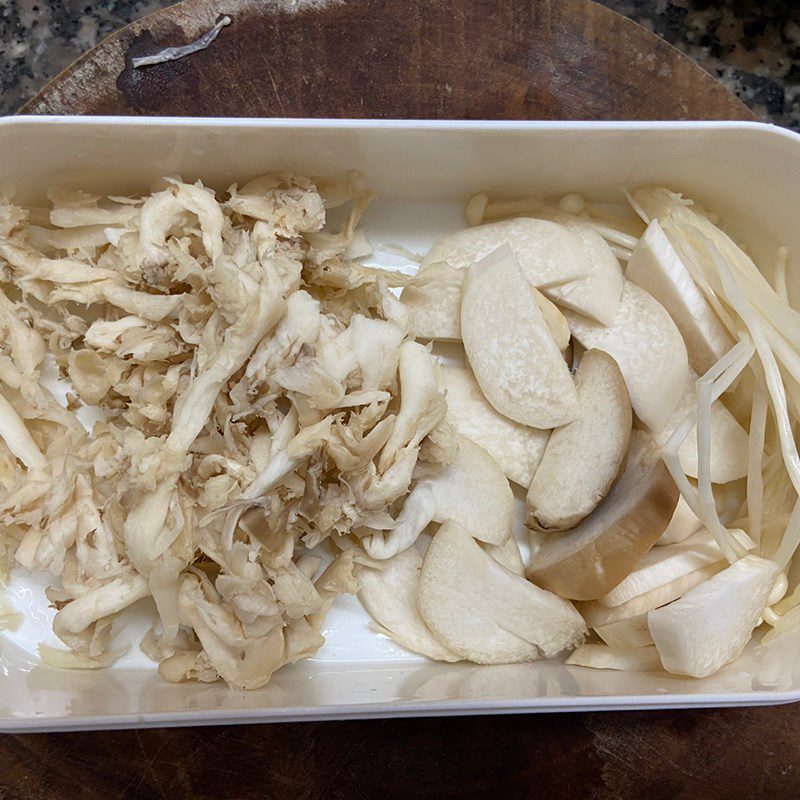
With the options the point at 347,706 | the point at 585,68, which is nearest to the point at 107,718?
the point at 347,706

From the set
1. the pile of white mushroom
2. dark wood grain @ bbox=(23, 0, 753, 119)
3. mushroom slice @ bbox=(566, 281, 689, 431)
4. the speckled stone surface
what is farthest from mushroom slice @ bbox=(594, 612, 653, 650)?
the speckled stone surface

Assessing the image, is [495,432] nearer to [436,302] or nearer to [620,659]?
[436,302]

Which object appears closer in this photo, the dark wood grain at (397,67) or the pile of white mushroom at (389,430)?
the pile of white mushroom at (389,430)

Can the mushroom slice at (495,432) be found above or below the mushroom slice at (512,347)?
below

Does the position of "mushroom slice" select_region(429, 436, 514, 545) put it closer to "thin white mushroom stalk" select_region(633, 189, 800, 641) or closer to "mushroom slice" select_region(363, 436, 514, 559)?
"mushroom slice" select_region(363, 436, 514, 559)

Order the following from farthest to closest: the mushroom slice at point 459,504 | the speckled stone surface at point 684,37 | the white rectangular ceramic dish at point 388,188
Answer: the speckled stone surface at point 684,37 → the mushroom slice at point 459,504 → the white rectangular ceramic dish at point 388,188

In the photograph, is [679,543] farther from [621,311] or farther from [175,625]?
[175,625]

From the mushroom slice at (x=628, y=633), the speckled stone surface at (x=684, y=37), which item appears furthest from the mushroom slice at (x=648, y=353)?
the speckled stone surface at (x=684, y=37)

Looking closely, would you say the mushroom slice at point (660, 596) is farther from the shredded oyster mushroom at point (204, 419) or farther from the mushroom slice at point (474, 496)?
the shredded oyster mushroom at point (204, 419)
